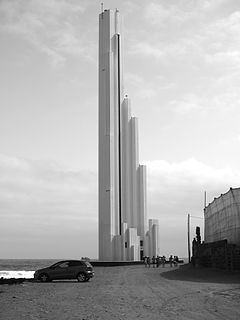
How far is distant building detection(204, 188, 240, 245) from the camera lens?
45781 millimetres

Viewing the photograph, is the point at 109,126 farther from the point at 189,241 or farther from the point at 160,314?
the point at 160,314

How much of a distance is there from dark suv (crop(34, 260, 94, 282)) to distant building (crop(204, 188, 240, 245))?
1642 centimetres

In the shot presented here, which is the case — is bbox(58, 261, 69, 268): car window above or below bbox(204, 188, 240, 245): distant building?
below

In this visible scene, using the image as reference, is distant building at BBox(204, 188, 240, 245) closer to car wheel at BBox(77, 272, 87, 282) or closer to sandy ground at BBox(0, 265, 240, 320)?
car wheel at BBox(77, 272, 87, 282)

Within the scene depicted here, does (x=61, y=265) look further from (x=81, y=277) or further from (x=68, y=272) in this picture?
(x=81, y=277)

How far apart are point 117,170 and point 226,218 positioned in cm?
2939

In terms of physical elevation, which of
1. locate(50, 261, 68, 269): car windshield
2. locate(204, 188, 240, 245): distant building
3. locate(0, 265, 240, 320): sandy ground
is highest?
locate(204, 188, 240, 245): distant building

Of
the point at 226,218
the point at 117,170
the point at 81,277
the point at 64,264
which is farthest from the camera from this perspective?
the point at 117,170

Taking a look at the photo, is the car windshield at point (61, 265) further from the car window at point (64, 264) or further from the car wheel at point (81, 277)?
the car wheel at point (81, 277)

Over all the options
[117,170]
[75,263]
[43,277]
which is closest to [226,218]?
[75,263]

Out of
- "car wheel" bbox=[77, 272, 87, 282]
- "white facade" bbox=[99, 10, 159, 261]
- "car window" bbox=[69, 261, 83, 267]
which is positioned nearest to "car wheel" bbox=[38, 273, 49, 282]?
"car window" bbox=[69, 261, 83, 267]

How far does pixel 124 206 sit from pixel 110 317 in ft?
211

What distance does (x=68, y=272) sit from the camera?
3256 centimetres

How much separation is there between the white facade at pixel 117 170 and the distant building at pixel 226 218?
55.4 ft
